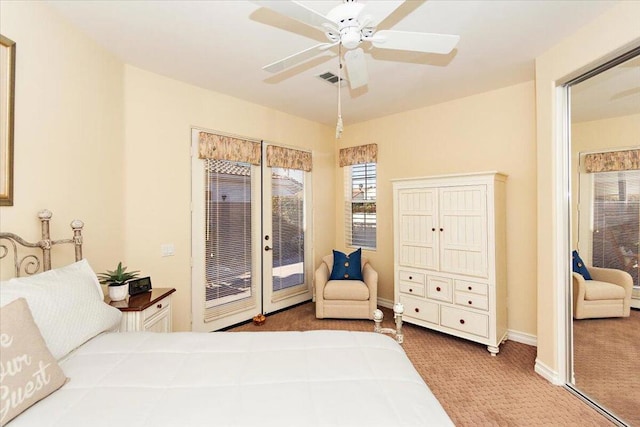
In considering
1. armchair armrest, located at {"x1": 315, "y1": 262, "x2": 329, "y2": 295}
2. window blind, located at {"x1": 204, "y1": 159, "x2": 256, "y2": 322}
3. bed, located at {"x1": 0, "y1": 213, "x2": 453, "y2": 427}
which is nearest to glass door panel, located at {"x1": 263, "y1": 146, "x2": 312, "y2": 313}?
window blind, located at {"x1": 204, "y1": 159, "x2": 256, "y2": 322}

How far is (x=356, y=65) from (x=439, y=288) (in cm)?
241

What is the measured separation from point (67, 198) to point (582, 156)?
12.5 ft

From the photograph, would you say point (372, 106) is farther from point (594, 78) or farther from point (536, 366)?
point (536, 366)

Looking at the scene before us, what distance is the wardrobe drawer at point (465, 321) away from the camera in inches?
111

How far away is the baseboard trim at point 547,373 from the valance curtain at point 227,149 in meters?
3.49

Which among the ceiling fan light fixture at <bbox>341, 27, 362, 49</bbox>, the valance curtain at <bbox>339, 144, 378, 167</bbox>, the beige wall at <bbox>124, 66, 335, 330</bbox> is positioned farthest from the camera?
the valance curtain at <bbox>339, 144, 378, 167</bbox>

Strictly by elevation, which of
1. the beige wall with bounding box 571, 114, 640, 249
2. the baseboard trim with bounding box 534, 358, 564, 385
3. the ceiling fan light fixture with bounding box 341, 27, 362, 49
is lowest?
the baseboard trim with bounding box 534, 358, 564, 385

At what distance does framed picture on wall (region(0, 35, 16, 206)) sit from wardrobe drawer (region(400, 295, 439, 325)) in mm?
3487

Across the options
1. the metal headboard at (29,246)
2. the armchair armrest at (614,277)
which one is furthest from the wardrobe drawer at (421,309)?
the metal headboard at (29,246)

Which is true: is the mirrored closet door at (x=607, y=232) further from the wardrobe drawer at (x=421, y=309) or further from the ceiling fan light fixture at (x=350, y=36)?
the ceiling fan light fixture at (x=350, y=36)

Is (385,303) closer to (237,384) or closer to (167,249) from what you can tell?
(167,249)

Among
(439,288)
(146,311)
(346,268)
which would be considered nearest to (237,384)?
(146,311)

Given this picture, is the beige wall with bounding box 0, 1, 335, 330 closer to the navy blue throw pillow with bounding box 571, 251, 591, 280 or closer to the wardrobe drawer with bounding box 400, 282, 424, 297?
the wardrobe drawer with bounding box 400, 282, 424, 297

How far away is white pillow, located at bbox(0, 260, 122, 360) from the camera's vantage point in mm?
1302
